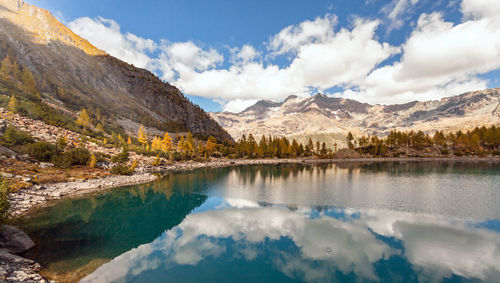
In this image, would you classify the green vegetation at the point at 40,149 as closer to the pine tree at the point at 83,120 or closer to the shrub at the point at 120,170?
the shrub at the point at 120,170

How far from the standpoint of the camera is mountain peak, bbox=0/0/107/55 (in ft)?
514

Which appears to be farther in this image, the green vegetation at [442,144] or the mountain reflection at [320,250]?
the green vegetation at [442,144]

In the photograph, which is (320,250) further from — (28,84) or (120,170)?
(28,84)

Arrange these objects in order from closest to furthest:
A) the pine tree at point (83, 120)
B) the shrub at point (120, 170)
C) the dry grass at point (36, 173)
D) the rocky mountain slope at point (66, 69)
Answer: the dry grass at point (36, 173), the shrub at point (120, 170), the pine tree at point (83, 120), the rocky mountain slope at point (66, 69)

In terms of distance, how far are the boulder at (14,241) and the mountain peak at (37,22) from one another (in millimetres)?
191656

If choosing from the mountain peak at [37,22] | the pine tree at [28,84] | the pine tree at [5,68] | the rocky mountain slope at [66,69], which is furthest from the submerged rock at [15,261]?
the mountain peak at [37,22]

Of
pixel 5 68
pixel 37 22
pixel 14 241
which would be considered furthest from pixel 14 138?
pixel 37 22

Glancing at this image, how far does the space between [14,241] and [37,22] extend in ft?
760

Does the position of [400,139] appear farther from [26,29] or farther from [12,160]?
[26,29]

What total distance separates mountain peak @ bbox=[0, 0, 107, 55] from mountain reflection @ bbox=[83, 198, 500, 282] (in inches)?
7926

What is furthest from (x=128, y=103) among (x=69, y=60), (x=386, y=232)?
(x=386, y=232)

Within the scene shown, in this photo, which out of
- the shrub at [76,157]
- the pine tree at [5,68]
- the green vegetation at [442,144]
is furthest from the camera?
the green vegetation at [442,144]

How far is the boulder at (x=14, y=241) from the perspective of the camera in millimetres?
21234

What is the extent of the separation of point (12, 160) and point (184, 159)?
72717mm
